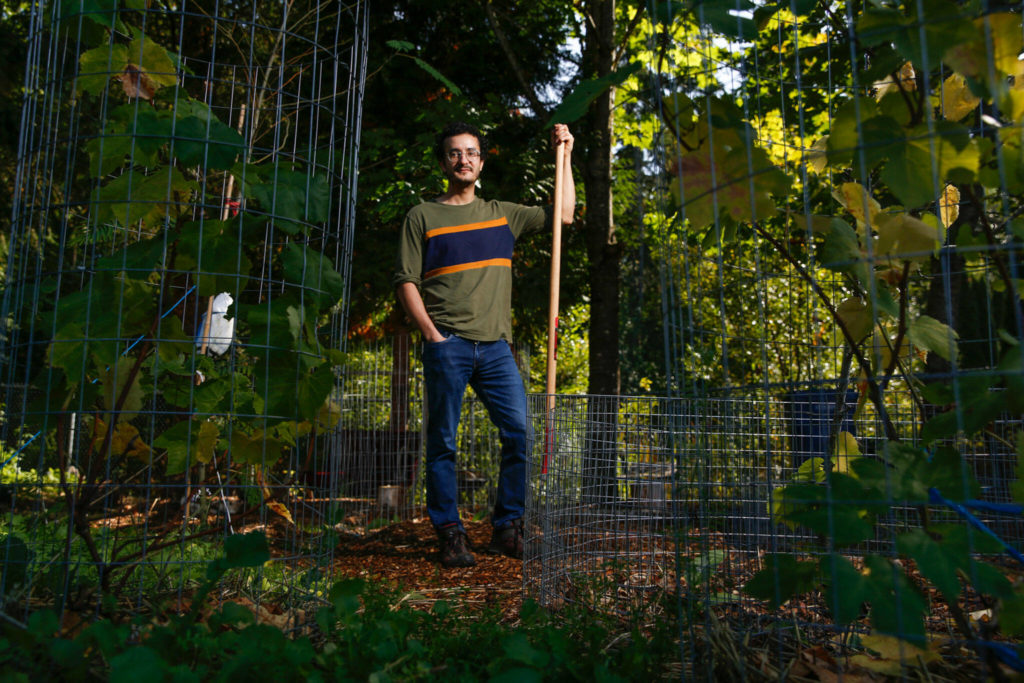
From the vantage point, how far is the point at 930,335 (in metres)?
1.47

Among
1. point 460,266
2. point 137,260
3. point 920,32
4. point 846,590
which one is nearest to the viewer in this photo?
point 846,590

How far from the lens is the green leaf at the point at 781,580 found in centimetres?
137

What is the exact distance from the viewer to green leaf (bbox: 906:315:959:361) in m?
1.44

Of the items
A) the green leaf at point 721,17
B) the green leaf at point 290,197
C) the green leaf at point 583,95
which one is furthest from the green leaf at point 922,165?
the green leaf at point 290,197

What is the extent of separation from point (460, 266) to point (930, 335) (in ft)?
7.29

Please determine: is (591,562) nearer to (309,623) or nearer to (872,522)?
(309,623)

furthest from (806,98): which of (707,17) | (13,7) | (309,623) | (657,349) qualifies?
(657,349)

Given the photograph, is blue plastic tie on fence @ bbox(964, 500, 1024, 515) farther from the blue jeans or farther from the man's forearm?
the man's forearm

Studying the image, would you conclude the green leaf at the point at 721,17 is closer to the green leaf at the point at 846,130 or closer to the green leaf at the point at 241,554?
the green leaf at the point at 846,130

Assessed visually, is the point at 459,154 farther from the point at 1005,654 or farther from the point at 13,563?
the point at 1005,654

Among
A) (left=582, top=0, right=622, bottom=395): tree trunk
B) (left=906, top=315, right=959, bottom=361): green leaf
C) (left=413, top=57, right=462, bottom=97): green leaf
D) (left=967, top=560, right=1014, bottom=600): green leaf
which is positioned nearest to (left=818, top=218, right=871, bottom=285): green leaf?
(left=906, top=315, right=959, bottom=361): green leaf

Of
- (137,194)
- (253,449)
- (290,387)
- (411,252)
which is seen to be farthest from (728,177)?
(411,252)

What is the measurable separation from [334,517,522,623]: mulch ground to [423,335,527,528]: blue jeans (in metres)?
0.24

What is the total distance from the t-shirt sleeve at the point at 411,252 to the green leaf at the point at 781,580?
229cm
